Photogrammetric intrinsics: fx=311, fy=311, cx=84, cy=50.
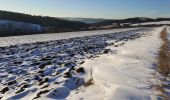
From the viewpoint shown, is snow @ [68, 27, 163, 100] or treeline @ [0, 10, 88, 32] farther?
treeline @ [0, 10, 88, 32]

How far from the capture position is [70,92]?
31.0ft

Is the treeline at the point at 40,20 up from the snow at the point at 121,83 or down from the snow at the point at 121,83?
down

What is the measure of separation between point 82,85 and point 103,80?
28.4 inches

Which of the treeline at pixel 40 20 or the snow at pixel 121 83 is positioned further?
the treeline at pixel 40 20

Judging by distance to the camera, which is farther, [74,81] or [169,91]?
[74,81]

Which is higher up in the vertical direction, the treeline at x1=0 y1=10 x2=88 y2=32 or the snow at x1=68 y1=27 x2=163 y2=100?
the snow at x1=68 y1=27 x2=163 y2=100

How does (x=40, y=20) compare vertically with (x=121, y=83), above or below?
below

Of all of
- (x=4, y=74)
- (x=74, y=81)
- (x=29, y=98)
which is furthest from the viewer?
(x=4, y=74)

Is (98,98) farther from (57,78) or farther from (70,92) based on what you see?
(57,78)

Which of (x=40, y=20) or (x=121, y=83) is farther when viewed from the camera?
(x=40, y=20)

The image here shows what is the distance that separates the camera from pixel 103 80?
10.4 meters

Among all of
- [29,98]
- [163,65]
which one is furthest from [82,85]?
[163,65]

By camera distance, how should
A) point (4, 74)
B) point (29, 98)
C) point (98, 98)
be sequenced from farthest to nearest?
1. point (4, 74)
2. point (29, 98)
3. point (98, 98)

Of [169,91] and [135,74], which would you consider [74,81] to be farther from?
[169,91]
